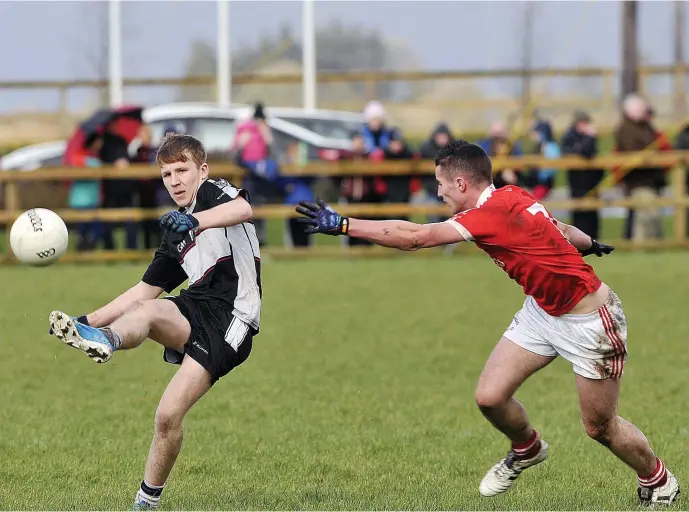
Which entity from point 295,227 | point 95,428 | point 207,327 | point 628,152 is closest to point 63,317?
point 207,327

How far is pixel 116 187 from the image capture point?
18906mm

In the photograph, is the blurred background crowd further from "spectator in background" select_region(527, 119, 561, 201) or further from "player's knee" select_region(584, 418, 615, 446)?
"player's knee" select_region(584, 418, 615, 446)

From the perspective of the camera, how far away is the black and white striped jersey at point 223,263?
6.14m

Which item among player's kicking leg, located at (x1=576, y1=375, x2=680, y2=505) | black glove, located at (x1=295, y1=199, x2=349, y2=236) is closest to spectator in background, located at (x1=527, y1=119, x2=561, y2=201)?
player's kicking leg, located at (x1=576, y1=375, x2=680, y2=505)

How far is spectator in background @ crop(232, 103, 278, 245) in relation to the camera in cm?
1867

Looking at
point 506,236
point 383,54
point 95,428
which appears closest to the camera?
point 506,236

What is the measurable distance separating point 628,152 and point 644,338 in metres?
8.37

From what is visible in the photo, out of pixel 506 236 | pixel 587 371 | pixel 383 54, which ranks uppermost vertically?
pixel 383 54

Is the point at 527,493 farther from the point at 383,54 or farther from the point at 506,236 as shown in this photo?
the point at 383,54

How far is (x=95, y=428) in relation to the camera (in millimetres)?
8344

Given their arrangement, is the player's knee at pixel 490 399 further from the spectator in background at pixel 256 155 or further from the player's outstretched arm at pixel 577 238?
the spectator in background at pixel 256 155

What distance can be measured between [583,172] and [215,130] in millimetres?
6433

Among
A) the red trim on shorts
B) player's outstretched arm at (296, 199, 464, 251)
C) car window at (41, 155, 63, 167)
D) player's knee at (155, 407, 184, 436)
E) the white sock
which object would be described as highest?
player's outstretched arm at (296, 199, 464, 251)

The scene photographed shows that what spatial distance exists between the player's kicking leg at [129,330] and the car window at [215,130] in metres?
16.2
